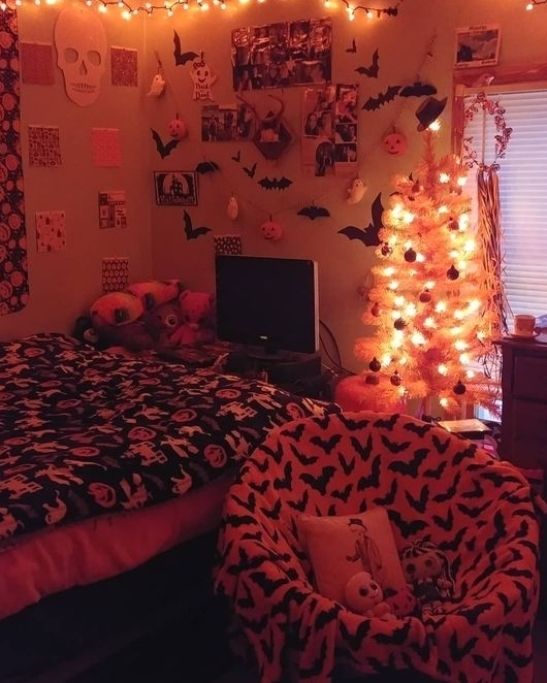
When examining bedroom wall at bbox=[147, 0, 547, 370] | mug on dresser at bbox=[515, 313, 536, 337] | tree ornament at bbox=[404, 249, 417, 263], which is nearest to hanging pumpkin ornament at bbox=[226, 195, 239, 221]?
bedroom wall at bbox=[147, 0, 547, 370]

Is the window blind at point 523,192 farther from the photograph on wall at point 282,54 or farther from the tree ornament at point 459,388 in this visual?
the photograph on wall at point 282,54

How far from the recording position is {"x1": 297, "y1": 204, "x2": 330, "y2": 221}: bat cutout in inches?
158

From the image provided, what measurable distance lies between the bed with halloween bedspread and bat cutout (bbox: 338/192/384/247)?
4.09 ft

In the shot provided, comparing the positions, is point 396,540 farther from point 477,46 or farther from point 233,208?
point 233,208

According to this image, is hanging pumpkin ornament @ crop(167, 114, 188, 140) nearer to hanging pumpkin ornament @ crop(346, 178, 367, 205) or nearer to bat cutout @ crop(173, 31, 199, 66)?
bat cutout @ crop(173, 31, 199, 66)

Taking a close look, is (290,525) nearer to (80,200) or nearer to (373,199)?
(373,199)

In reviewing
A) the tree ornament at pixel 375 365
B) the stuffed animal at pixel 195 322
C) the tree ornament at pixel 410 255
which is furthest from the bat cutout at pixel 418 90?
the stuffed animal at pixel 195 322

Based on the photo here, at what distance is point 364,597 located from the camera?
82.8 inches

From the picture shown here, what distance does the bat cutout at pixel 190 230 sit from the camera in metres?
4.48

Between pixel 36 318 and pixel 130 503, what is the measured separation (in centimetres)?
222

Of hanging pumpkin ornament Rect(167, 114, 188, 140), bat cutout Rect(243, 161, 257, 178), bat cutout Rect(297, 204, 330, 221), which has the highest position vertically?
hanging pumpkin ornament Rect(167, 114, 188, 140)

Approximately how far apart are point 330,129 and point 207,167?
766mm

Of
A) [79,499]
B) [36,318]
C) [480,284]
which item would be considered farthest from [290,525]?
[36,318]

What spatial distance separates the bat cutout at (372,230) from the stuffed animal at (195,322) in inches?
33.1
